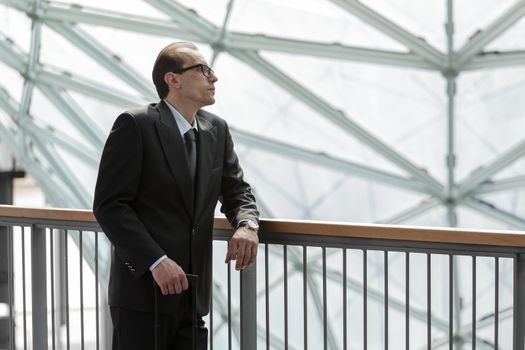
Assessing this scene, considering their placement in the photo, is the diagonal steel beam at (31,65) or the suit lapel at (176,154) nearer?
the suit lapel at (176,154)

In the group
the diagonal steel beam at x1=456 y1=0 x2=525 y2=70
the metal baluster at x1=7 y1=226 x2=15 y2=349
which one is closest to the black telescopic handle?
the metal baluster at x1=7 y1=226 x2=15 y2=349

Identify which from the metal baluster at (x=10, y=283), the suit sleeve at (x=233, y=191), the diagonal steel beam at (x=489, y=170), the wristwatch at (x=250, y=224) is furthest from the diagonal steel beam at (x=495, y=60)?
the wristwatch at (x=250, y=224)

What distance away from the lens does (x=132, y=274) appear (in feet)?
18.5

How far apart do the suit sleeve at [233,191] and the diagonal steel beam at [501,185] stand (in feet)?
45.4

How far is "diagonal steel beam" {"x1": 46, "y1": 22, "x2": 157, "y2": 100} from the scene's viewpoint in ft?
68.5

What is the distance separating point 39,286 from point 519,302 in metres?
3.97

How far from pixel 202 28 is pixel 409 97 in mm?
4454

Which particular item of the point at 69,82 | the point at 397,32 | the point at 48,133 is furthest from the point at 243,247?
the point at 48,133

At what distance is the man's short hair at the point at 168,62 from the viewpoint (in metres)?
5.70

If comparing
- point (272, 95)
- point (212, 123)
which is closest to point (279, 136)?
point (272, 95)

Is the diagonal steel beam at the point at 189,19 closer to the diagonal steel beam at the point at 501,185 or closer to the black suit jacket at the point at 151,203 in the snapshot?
the diagonal steel beam at the point at 501,185

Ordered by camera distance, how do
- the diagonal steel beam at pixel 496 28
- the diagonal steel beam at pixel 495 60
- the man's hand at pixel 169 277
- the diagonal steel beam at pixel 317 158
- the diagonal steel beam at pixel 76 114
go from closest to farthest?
the man's hand at pixel 169 277 < the diagonal steel beam at pixel 496 28 < the diagonal steel beam at pixel 495 60 < the diagonal steel beam at pixel 317 158 < the diagonal steel beam at pixel 76 114

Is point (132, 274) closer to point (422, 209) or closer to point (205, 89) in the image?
point (205, 89)

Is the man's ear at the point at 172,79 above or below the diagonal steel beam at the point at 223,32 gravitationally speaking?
below
